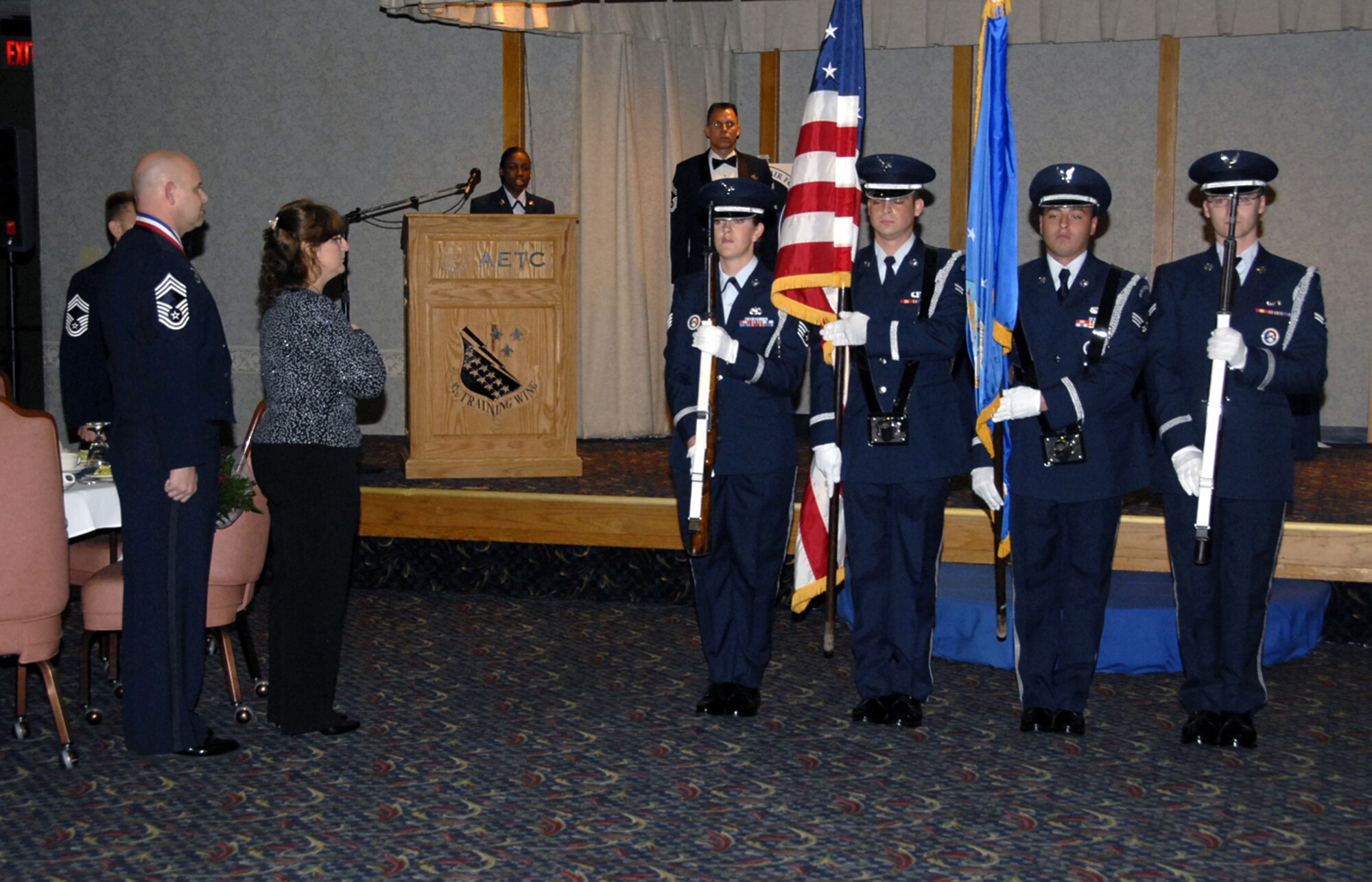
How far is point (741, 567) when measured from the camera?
4172mm

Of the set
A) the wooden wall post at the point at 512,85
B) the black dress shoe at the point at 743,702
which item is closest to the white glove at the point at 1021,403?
the black dress shoe at the point at 743,702

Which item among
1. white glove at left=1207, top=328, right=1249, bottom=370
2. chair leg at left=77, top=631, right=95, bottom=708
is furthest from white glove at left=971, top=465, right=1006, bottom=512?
chair leg at left=77, top=631, right=95, bottom=708

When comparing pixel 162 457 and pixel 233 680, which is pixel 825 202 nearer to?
pixel 162 457

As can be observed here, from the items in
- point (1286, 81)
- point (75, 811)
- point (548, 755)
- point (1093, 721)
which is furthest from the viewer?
point (1286, 81)

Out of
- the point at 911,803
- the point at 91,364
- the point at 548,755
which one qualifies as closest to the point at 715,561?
the point at 548,755

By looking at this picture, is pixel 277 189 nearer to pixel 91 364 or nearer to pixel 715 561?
pixel 91 364

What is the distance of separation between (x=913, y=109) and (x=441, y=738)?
606 centimetres

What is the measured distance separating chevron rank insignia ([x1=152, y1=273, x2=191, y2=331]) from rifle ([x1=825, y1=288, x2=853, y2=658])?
1.81 m

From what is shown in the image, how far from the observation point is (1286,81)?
827 centimetres

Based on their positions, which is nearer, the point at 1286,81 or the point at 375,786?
the point at 375,786

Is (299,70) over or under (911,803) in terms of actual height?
over


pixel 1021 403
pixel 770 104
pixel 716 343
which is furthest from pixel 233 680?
pixel 770 104

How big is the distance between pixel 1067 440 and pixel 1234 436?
1.47 feet

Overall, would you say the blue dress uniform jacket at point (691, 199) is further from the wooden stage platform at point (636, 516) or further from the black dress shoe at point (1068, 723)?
the black dress shoe at point (1068, 723)
